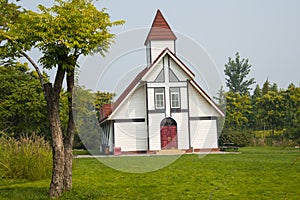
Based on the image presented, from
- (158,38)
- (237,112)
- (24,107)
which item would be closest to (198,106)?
(158,38)

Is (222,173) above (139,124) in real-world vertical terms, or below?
below

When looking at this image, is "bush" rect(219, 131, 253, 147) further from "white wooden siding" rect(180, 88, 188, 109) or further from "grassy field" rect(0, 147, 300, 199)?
"grassy field" rect(0, 147, 300, 199)

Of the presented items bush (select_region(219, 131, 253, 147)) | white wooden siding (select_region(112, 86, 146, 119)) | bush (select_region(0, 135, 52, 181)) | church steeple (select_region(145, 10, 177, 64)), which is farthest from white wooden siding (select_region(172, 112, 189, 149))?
bush (select_region(0, 135, 52, 181))

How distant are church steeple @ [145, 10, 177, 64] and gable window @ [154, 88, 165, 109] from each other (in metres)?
1.93

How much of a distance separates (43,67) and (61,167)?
6.49 ft

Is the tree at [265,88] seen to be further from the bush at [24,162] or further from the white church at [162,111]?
the bush at [24,162]

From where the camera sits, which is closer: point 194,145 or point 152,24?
point 194,145

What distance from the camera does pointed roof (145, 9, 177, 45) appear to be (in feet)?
97.1

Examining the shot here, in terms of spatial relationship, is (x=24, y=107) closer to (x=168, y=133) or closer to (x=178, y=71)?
(x=168, y=133)

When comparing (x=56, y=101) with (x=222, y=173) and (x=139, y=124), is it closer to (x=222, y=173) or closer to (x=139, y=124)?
(x=222, y=173)

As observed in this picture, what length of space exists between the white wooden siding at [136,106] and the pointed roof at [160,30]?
384 centimetres

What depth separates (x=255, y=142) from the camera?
3459 centimetres

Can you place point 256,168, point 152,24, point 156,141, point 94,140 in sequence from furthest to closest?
1. point 152,24
2. point 156,141
3. point 94,140
4. point 256,168

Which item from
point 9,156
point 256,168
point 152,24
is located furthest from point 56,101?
point 152,24
